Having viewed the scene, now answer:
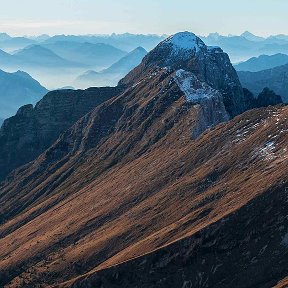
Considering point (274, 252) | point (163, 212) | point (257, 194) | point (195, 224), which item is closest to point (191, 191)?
point (163, 212)

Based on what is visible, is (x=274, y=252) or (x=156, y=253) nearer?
(x=274, y=252)

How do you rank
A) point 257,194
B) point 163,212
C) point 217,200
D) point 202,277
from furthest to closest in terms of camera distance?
point 163,212, point 217,200, point 257,194, point 202,277

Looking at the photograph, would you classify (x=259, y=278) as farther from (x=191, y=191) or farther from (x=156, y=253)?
(x=191, y=191)

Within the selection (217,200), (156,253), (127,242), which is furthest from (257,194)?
(127,242)

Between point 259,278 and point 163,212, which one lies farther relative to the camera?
point 163,212

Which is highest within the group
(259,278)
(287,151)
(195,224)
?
(287,151)

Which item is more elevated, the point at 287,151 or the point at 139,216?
the point at 287,151

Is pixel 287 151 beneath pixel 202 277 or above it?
above

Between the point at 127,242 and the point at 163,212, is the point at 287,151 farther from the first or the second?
the point at 127,242

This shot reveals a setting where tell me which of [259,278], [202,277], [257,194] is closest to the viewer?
[259,278]
